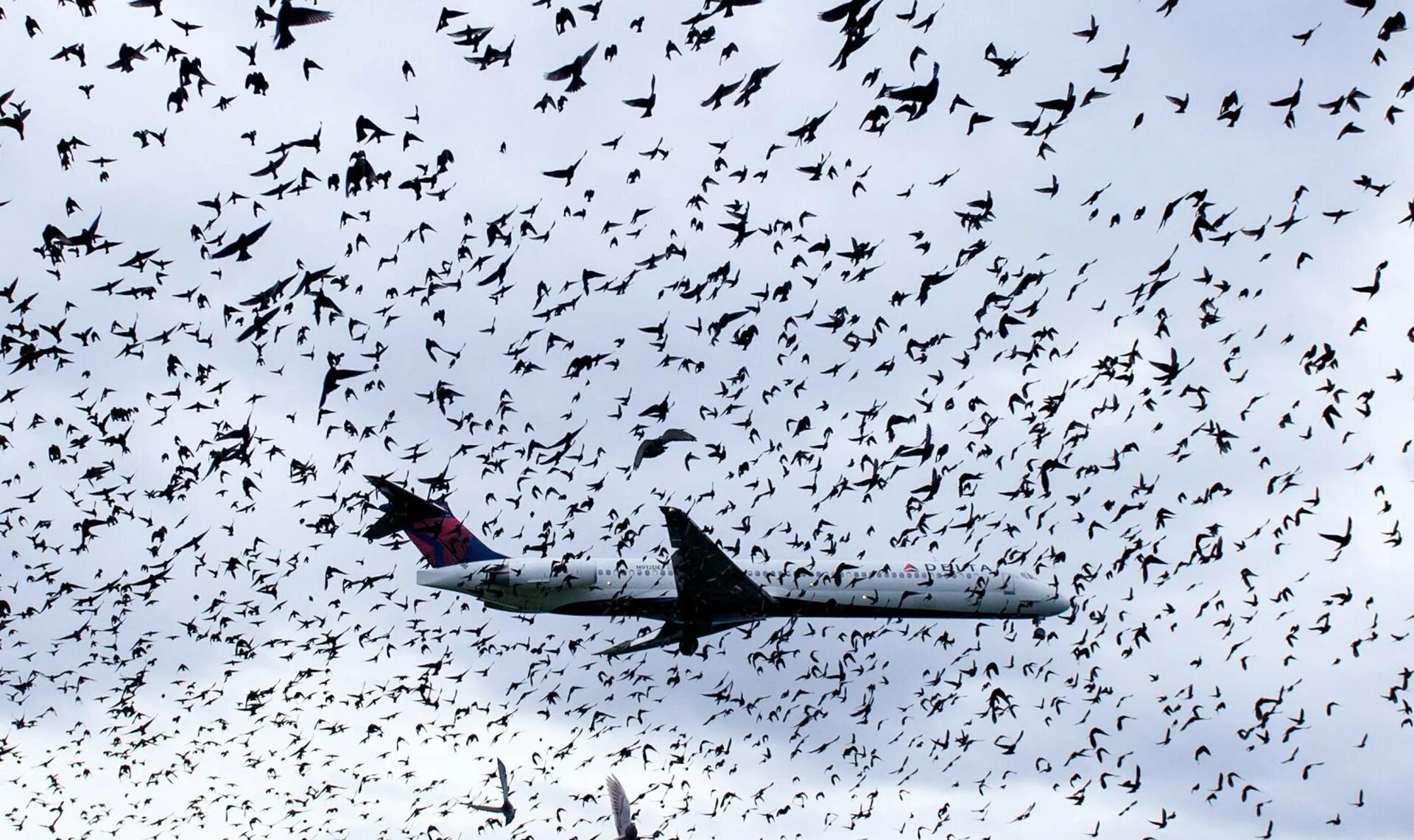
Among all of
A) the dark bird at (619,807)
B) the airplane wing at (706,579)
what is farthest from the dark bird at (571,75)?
the airplane wing at (706,579)

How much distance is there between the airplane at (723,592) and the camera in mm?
76062

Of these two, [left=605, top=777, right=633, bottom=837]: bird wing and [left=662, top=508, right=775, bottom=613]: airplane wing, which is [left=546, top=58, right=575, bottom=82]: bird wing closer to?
[left=605, top=777, right=633, bottom=837]: bird wing

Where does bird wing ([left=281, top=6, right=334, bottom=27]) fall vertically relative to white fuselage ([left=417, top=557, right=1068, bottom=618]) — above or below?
above

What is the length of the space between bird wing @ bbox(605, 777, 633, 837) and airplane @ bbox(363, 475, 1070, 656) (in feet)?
69.3

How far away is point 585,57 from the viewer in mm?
22047

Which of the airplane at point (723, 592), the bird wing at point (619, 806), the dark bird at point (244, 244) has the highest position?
the dark bird at point (244, 244)

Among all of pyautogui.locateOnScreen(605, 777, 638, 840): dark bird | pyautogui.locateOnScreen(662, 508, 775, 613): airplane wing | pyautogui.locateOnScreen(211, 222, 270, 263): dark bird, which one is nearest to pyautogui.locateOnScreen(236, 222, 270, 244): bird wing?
pyautogui.locateOnScreen(211, 222, 270, 263): dark bird

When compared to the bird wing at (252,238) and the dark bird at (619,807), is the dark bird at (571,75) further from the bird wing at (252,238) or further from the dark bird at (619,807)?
the dark bird at (619,807)

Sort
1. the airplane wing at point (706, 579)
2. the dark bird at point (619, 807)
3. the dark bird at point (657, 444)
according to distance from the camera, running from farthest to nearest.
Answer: the airplane wing at point (706, 579)
the dark bird at point (619, 807)
the dark bird at point (657, 444)

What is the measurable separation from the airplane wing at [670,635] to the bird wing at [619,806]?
2279 cm

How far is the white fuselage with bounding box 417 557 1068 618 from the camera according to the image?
7769 cm

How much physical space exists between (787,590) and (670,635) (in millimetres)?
8191

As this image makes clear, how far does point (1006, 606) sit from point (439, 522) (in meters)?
38.7

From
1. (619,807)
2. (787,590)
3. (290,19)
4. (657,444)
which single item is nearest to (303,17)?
(290,19)
